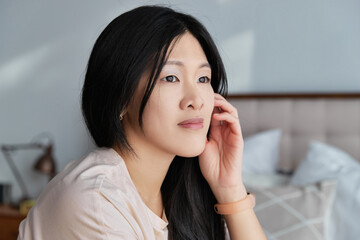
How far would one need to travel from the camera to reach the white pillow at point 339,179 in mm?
1873

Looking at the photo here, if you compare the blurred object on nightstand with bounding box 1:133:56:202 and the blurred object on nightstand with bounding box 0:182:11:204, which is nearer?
the blurred object on nightstand with bounding box 1:133:56:202

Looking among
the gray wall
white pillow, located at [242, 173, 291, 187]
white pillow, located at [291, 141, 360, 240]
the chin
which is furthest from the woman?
the gray wall

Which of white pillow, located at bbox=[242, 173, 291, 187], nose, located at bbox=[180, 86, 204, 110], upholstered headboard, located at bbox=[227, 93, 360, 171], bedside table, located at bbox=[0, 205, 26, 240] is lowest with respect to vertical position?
bedside table, located at bbox=[0, 205, 26, 240]

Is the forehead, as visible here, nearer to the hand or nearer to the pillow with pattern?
the hand

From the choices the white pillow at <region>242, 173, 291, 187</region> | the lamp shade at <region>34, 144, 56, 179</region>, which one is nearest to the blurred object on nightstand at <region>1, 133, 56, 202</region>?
the lamp shade at <region>34, 144, 56, 179</region>

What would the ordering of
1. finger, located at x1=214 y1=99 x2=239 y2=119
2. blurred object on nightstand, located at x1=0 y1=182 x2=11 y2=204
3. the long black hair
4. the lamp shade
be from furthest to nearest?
blurred object on nightstand, located at x1=0 y1=182 x2=11 y2=204 → the lamp shade → finger, located at x1=214 y1=99 x2=239 y2=119 → the long black hair

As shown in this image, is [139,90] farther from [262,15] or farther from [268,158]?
[262,15]

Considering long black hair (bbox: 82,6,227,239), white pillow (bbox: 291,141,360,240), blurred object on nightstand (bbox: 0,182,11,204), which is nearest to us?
long black hair (bbox: 82,6,227,239)

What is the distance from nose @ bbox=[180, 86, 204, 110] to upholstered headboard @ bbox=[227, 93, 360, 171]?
5.51ft

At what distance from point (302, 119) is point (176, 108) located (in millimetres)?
1734

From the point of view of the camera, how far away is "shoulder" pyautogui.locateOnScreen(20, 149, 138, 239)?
890 millimetres

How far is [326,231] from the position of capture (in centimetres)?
177

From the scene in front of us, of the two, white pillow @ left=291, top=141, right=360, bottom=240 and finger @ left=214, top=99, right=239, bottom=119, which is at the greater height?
finger @ left=214, top=99, right=239, bottom=119

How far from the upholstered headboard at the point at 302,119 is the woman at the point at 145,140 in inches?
56.4
